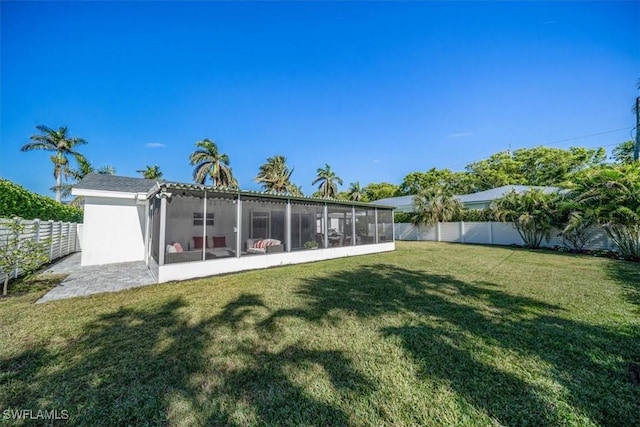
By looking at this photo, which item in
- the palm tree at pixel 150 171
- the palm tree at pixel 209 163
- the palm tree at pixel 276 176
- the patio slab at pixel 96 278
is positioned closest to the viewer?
the patio slab at pixel 96 278

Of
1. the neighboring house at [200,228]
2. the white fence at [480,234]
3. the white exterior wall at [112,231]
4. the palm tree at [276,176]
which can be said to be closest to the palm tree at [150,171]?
the palm tree at [276,176]

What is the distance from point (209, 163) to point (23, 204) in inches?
665

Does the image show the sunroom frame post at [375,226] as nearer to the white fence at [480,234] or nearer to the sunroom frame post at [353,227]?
the sunroom frame post at [353,227]

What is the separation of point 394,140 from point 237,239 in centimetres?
1821

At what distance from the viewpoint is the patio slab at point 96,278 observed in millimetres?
5566

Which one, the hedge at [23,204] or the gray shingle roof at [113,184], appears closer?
the hedge at [23,204]

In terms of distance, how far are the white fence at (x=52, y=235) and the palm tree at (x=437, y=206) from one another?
61.6 ft

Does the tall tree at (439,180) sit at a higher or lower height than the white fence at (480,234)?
higher

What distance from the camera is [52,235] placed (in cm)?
861

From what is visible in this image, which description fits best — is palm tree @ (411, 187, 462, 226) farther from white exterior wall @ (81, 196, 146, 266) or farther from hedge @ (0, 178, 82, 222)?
hedge @ (0, 178, 82, 222)

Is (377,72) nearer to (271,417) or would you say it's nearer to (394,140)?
(394,140)

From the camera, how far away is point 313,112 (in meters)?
17.3

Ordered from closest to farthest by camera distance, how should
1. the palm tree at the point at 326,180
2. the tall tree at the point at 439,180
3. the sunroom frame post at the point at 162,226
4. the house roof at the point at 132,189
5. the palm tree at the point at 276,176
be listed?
the sunroom frame post at the point at 162,226, the house roof at the point at 132,189, the palm tree at the point at 276,176, the palm tree at the point at 326,180, the tall tree at the point at 439,180

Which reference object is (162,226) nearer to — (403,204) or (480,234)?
(480,234)
